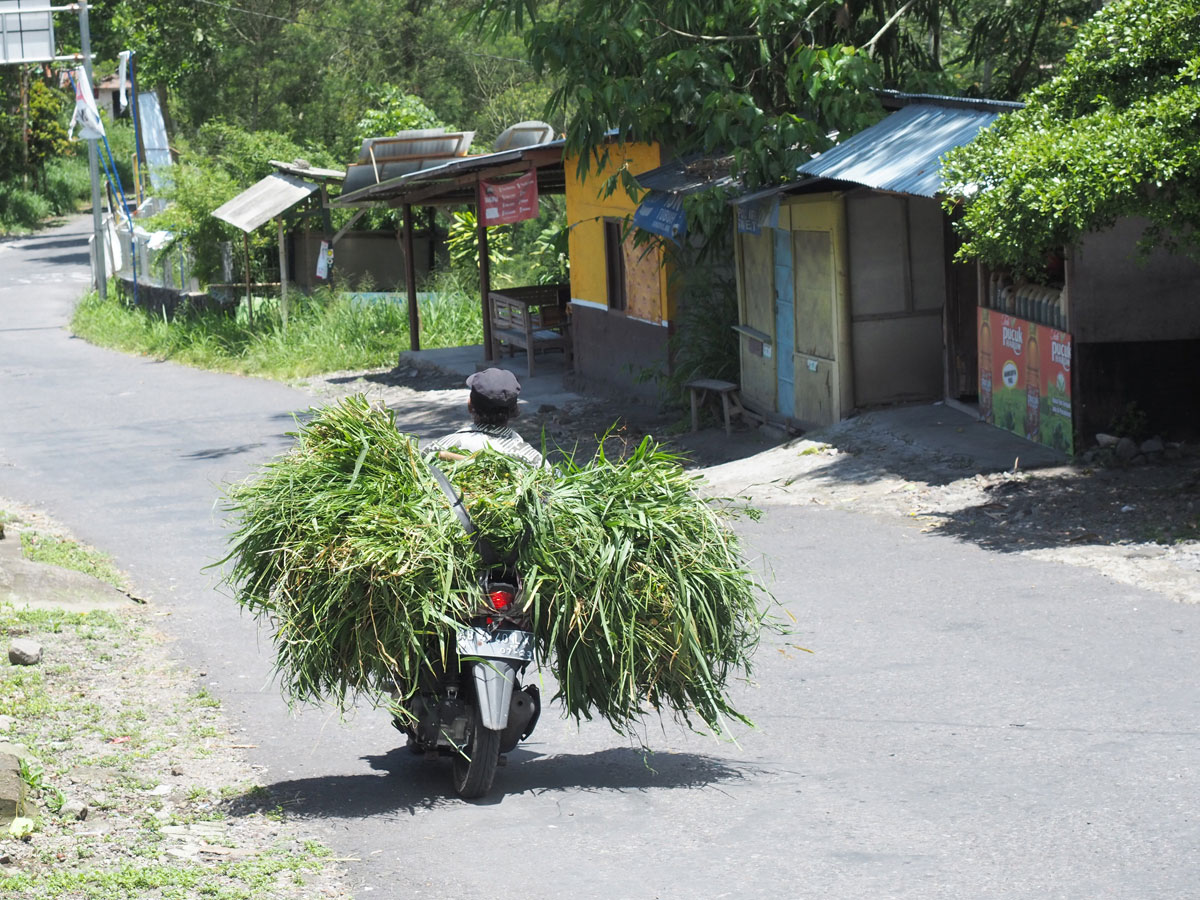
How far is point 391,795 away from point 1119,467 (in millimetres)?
7005

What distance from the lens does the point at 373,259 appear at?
29.8 m

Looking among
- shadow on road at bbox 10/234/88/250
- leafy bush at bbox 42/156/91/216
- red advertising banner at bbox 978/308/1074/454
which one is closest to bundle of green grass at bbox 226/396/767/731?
red advertising banner at bbox 978/308/1074/454

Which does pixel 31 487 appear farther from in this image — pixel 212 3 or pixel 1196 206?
pixel 212 3

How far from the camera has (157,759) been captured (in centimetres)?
573

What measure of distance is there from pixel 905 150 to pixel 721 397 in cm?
426

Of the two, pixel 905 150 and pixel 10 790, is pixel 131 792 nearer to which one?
pixel 10 790

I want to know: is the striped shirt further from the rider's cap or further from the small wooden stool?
the small wooden stool

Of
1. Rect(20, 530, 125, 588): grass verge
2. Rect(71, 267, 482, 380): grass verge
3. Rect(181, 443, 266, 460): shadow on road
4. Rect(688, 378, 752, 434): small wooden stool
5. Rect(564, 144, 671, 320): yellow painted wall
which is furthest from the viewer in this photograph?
Rect(71, 267, 482, 380): grass verge

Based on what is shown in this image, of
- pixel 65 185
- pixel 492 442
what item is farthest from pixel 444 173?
pixel 65 185

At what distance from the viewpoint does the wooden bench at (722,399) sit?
49.4ft

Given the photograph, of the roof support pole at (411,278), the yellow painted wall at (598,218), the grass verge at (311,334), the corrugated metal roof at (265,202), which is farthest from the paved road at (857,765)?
the corrugated metal roof at (265,202)

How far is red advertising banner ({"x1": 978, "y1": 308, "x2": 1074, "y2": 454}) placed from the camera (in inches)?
431

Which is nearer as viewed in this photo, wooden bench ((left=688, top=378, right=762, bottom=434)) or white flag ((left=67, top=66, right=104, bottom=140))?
wooden bench ((left=688, top=378, right=762, bottom=434))

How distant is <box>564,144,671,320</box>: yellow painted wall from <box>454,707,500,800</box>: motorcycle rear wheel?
12.1 metres
